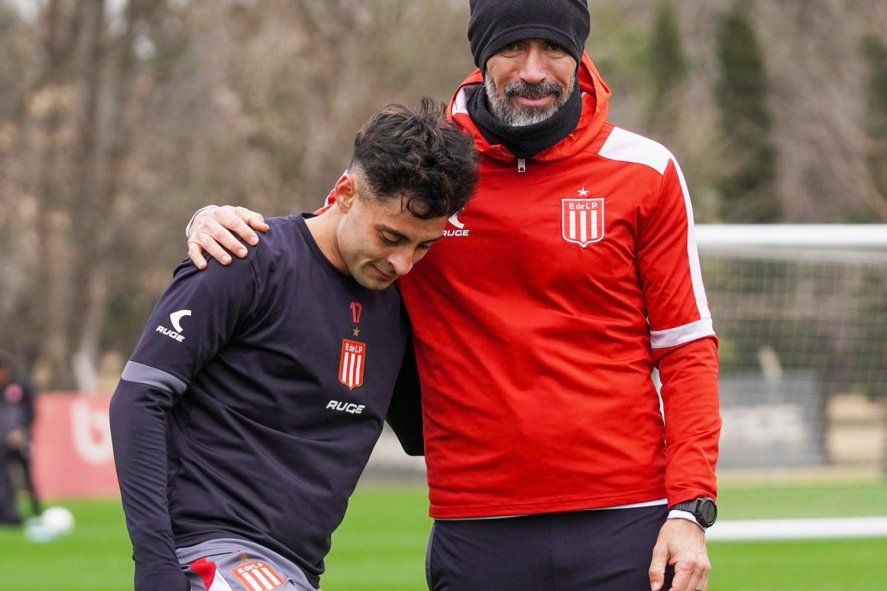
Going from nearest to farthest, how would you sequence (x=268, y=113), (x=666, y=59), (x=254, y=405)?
(x=254, y=405), (x=268, y=113), (x=666, y=59)

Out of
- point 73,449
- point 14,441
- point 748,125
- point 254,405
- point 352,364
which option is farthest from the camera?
point 748,125

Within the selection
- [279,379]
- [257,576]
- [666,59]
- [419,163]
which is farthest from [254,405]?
[666,59]

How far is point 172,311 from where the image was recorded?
3520 millimetres

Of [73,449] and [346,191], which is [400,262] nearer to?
[346,191]

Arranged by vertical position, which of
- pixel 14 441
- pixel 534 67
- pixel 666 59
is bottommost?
pixel 14 441

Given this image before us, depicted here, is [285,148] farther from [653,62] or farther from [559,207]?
[559,207]

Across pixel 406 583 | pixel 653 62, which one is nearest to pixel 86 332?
pixel 653 62

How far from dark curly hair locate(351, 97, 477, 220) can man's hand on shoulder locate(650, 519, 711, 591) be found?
0.97m

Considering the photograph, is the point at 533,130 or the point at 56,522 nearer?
the point at 533,130

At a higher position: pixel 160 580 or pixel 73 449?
pixel 160 580

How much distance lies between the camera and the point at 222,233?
3686 millimetres

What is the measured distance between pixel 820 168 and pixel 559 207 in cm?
3567

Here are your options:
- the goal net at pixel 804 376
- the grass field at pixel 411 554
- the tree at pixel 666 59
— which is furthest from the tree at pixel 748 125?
the grass field at pixel 411 554

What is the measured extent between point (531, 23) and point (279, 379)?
3.67 ft
